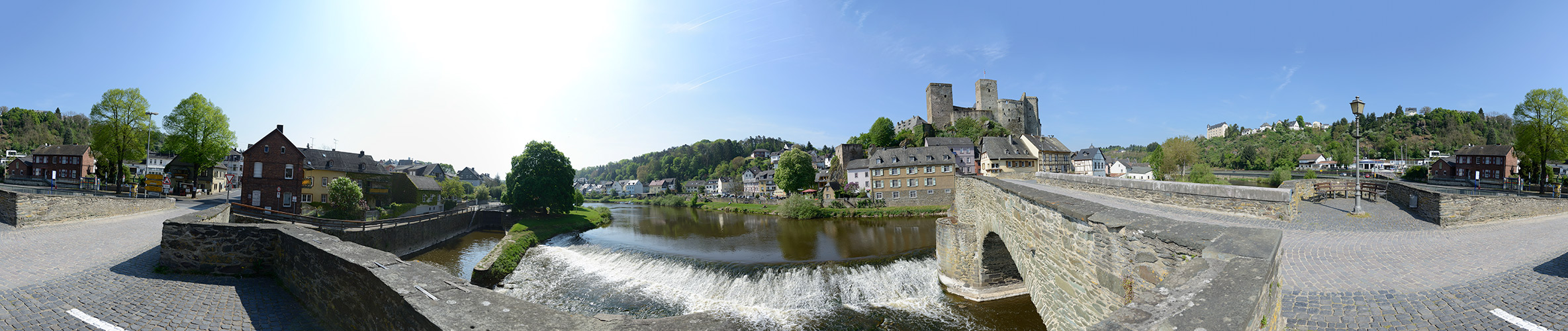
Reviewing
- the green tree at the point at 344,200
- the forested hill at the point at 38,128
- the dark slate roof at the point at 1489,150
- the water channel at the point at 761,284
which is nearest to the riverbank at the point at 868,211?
the water channel at the point at 761,284

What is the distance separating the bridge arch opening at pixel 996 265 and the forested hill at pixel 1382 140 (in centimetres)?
6193

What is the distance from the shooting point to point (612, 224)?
3656cm

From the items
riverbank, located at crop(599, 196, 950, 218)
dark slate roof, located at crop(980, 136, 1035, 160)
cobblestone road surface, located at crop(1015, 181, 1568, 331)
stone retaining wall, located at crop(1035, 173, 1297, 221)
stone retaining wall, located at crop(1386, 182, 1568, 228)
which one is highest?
dark slate roof, located at crop(980, 136, 1035, 160)

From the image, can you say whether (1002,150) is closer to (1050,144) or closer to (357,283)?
(1050,144)

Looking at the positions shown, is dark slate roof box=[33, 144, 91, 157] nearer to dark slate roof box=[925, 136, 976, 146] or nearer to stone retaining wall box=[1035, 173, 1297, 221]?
stone retaining wall box=[1035, 173, 1297, 221]

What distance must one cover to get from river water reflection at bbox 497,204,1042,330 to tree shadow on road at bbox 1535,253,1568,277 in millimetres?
6979

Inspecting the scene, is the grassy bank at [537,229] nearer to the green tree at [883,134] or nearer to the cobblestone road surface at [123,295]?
the cobblestone road surface at [123,295]

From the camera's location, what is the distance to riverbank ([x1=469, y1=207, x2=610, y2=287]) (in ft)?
56.8

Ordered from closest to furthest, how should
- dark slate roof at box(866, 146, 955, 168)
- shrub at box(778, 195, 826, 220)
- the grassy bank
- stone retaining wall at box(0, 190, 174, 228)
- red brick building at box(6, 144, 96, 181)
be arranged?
1. stone retaining wall at box(0, 190, 174, 228)
2. the grassy bank
3. red brick building at box(6, 144, 96, 181)
4. shrub at box(778, 195, 826, 220)
5. dark slate roof at box(866, 146, 955, 168)

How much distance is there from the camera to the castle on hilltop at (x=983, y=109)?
6638cm

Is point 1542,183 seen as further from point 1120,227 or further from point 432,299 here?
point 432,299

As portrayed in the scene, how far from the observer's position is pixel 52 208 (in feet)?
44.8

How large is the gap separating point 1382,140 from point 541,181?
390ft

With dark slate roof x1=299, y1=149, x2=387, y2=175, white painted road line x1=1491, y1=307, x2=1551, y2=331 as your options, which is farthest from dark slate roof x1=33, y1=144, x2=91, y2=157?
white painted road line x1=1491, y1=307, x2=1551, y2=331
